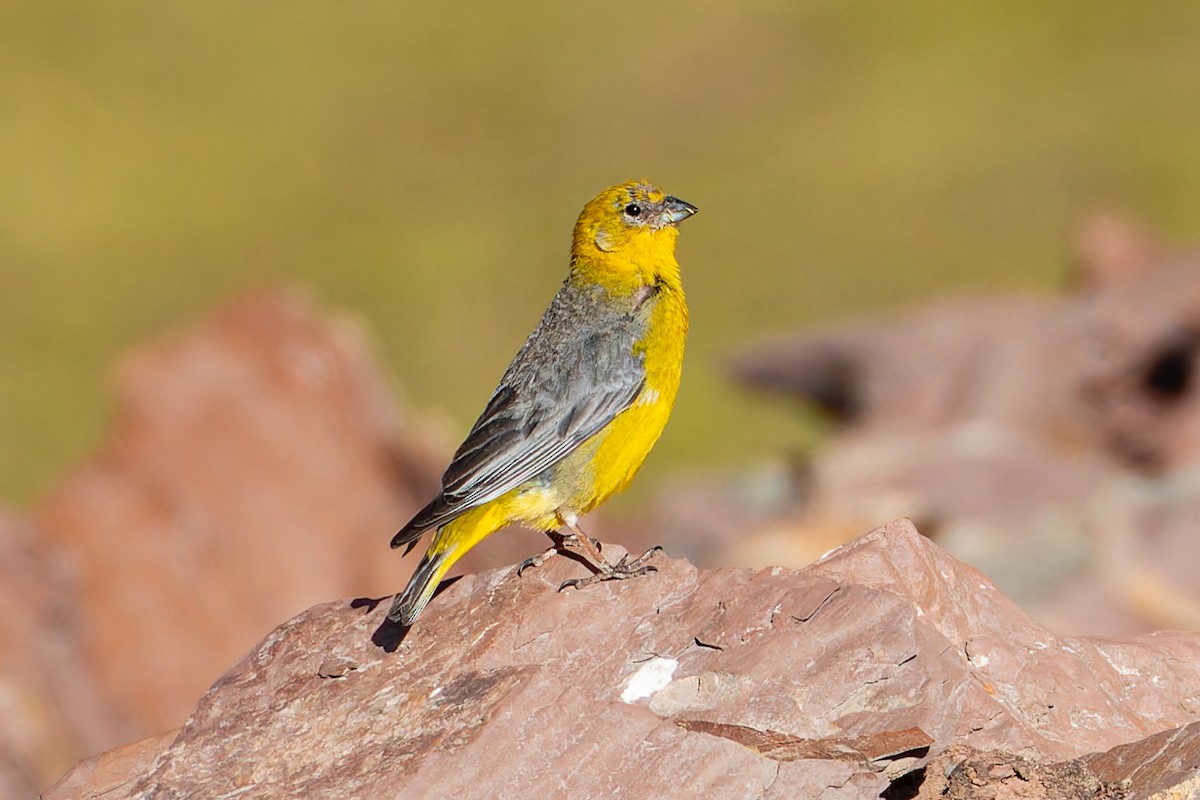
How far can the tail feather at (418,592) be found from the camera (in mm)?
6336

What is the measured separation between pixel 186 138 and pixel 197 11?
3647 millimetres

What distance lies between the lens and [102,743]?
9.93m

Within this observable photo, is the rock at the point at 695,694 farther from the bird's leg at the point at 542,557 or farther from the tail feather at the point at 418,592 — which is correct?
the bird's leg at the point at 542,557

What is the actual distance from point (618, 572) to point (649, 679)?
81cm

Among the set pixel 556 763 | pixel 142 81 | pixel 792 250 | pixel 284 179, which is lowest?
pixel 792 250

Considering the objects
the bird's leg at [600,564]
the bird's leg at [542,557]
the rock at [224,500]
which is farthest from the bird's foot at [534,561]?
the rock at [224,500]

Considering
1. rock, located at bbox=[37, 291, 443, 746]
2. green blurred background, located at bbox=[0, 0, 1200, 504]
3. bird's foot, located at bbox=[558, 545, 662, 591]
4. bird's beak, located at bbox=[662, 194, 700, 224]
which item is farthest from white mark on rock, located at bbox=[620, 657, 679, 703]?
green blurred background, located at bbox=[0, 0, 1200, 504]

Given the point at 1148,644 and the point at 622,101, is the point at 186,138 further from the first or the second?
the point at 1148,644

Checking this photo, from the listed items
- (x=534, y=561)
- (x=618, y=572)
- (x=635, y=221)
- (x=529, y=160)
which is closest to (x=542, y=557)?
(x=534, y=561)

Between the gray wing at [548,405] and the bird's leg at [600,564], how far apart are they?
323mm

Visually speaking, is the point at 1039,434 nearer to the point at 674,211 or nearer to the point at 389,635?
the point at 674,211

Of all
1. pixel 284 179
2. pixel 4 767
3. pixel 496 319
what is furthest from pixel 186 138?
pixel 4 767

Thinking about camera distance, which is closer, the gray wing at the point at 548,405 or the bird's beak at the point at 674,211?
the gray wing at the point at 548,405

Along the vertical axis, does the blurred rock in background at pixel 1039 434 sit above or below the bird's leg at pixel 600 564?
below
